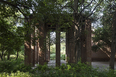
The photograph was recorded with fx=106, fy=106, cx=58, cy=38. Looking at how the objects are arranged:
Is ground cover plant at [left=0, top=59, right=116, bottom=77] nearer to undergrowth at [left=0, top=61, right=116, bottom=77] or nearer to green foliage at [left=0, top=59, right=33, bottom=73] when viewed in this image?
undergrowth at [left=0, top=61, right=116, bottom=77]

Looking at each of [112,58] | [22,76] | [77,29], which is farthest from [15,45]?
[112,58]

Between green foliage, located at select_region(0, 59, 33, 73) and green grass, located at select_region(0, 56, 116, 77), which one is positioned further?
green foliage, located at select_region(0, 59, 33, 73)

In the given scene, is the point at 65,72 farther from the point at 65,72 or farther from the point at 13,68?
the point at 13,68

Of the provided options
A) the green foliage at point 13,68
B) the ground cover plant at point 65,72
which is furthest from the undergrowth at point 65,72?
the green foliage at point 13,68

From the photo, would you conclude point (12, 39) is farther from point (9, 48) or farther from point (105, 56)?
point (105, 56)

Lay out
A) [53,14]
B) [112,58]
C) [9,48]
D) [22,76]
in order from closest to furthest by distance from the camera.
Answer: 1. [22,76]
2. [9,48]
3. [53,14]
4. [112,58]

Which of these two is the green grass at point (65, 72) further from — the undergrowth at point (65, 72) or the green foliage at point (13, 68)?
the green foliage at point (13, 68)

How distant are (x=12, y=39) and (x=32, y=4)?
2.43 m

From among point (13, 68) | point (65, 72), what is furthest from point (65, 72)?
point (13, 68)

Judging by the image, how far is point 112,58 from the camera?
27.9 feet

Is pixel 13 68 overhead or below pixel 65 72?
below

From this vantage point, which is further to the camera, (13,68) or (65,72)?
(13,68)

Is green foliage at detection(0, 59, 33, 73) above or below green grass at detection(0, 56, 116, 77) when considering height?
below

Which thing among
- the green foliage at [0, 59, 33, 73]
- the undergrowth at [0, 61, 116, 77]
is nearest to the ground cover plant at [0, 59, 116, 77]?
the undergrowth at [0, 61, 116, 77]
